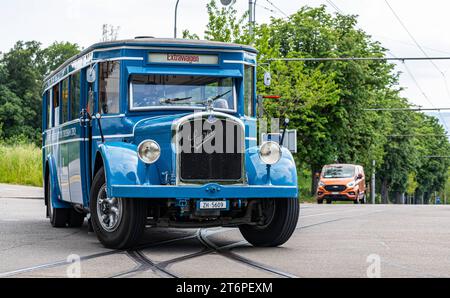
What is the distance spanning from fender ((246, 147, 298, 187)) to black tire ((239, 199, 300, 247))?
1.34 ft

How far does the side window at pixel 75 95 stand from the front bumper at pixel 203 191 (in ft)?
11.1

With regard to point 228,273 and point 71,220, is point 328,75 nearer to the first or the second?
point 71,220

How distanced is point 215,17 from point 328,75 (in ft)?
35.6

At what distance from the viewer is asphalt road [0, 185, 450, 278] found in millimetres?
9891

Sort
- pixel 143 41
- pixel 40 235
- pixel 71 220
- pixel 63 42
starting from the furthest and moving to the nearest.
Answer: pixel 63 42
pixel 71 220
pixel 40 235
pixel 143 41

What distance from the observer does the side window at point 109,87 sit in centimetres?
1346

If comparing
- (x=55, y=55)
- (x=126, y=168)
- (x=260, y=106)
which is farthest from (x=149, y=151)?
(x=55, y=55)

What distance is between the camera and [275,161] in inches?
496

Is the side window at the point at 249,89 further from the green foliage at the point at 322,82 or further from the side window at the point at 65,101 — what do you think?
the green foliage at the point at 322,82

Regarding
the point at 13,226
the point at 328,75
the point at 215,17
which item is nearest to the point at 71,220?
the point at 13,226

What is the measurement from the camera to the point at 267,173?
12594mm

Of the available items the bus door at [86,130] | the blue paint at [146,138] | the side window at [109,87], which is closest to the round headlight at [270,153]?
the blue paint at [146,138]

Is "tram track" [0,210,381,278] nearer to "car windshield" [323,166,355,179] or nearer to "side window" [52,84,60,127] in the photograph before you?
"side window" [52,84,60,127]

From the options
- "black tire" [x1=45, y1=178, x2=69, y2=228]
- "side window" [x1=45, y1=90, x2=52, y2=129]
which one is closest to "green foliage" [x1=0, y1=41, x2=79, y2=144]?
"side window" [x1=45, y1=90, x2=52, y2=129]
